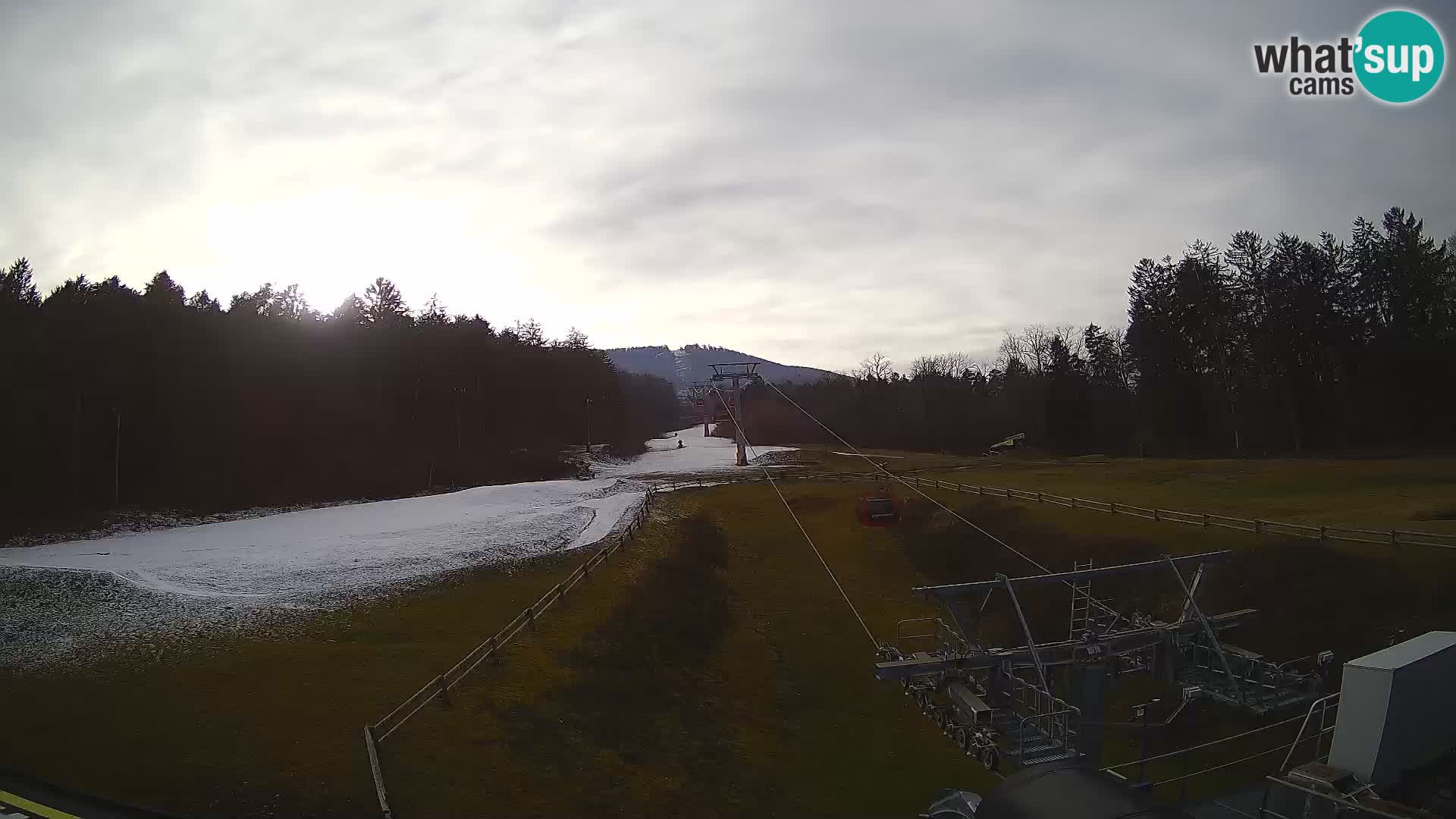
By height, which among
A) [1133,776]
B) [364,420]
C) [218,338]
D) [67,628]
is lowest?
[1133,776]

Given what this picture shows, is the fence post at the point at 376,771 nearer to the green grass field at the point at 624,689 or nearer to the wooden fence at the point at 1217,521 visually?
the green grass field at the point at 624,689

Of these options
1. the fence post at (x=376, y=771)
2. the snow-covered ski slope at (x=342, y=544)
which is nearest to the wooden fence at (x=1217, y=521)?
the snow-covered ski slope at (x=342, y=544)

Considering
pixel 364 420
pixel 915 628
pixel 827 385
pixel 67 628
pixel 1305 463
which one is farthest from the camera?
pixel 827 385

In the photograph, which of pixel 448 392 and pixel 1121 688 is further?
pixel 448 392

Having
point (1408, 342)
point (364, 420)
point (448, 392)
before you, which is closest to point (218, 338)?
point (364, 420)

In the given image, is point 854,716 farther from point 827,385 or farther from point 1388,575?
point 827,385

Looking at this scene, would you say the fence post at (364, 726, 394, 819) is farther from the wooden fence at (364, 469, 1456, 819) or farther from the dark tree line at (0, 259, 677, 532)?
the dark tree line at (0, 259, 677, 532)

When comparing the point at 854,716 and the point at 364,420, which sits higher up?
the point at 364,420

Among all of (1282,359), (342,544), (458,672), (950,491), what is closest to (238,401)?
(342,544)
